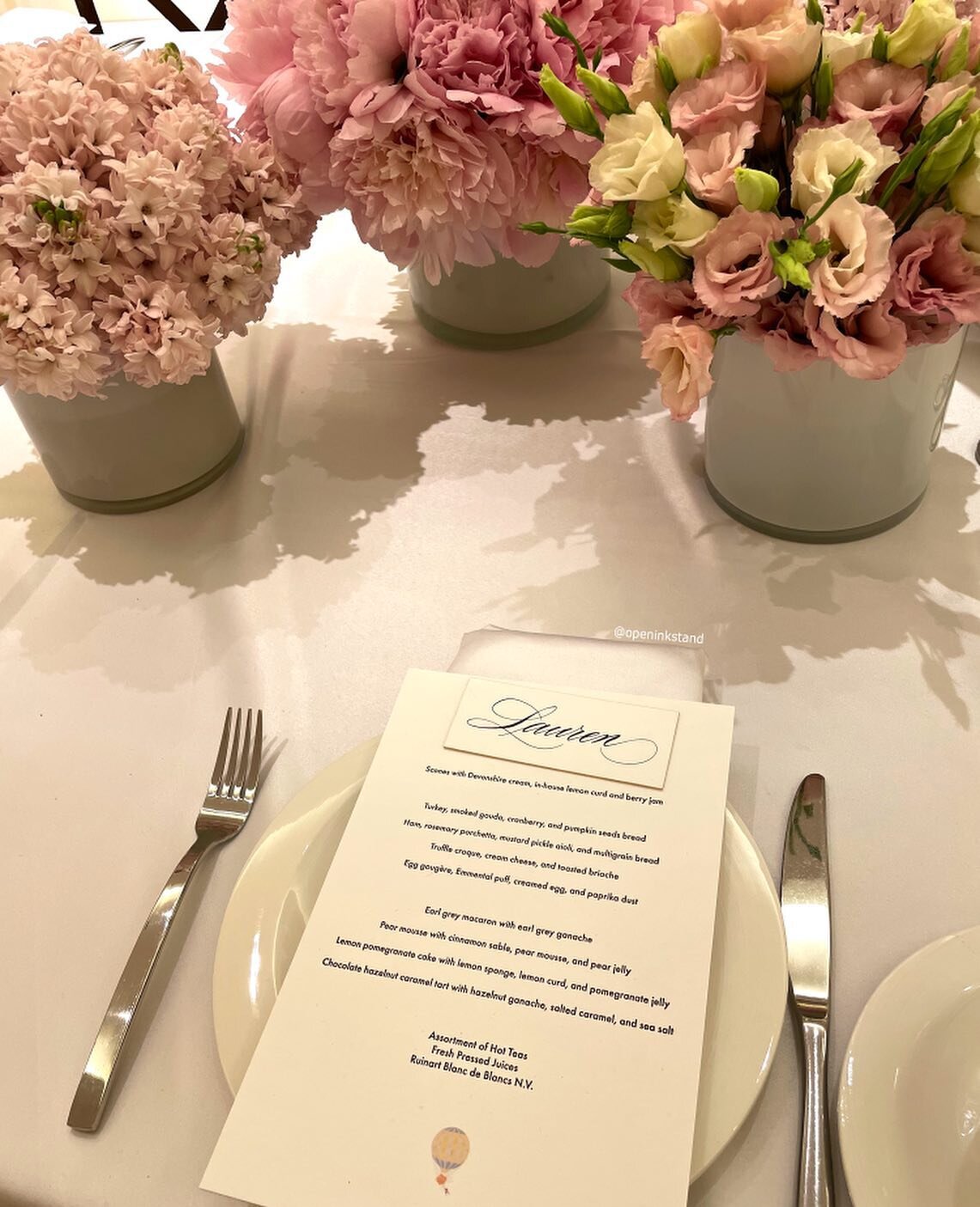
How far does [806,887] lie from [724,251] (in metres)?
0.36

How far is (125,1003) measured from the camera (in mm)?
529

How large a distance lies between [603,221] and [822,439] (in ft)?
0.72

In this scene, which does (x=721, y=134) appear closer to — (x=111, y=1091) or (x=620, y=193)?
(x=620, y=193)

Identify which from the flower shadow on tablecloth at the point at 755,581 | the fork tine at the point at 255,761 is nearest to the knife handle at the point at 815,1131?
the flower shadow on tablecloth at the point at 755,581

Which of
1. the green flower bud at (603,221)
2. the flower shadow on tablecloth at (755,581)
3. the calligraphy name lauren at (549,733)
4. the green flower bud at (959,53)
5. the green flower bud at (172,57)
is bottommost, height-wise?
the flower shadow on tablecloth at (755,581)

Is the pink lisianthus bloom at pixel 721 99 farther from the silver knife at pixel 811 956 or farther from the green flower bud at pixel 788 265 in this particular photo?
the silver knife at pixel 811 956

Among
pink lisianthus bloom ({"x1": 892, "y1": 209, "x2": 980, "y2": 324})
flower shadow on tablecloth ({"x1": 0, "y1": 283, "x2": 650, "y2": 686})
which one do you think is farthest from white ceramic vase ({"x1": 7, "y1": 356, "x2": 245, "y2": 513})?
pink lisianthus bloom ({"x1": 892, "y1": 209, "x2": 980, "y2": 324})

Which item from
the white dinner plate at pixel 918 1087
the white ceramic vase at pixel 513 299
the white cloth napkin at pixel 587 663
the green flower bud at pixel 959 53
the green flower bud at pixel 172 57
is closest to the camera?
the white dinner plate at pixel 918 1087

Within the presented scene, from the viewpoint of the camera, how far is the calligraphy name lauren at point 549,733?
57 centimetres

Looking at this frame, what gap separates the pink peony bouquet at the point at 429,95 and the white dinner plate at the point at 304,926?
435mm

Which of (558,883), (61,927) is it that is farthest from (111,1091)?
(558,883)

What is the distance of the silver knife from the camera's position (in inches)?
17.6

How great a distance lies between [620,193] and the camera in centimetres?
54

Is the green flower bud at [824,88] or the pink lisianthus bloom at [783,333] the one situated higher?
the green flower bud at [824,88]
